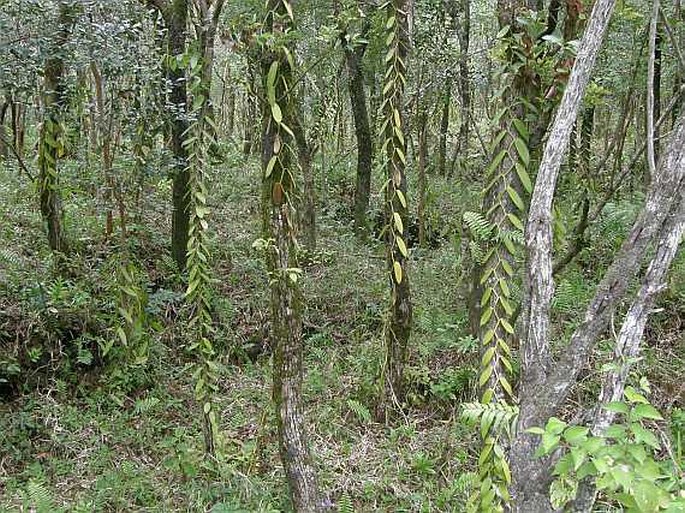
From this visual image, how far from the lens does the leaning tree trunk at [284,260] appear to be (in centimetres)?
297

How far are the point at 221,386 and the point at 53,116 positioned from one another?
2372 millimetres

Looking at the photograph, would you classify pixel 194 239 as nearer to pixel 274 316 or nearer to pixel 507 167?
pixel 274 316

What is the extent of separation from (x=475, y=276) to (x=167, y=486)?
7.27ft

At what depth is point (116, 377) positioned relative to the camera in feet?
15.2

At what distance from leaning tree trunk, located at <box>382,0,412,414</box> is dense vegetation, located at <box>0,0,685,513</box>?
0.06 ft

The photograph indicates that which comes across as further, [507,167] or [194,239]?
[194,239]

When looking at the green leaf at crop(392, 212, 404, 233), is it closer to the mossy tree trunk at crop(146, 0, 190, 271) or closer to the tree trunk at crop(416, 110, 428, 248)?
the mossy tree trunk at crop(146, 0, 190, 271)

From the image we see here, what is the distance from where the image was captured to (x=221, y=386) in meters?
4.82

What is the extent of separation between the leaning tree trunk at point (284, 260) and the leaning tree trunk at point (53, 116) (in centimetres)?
232

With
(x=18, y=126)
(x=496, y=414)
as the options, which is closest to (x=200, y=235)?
(x=496, y=414)

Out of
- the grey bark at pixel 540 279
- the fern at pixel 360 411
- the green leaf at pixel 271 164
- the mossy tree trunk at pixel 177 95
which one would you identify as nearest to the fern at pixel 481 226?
the grey bark at pixel 540 279

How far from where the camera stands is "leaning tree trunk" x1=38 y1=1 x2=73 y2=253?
15.0ft

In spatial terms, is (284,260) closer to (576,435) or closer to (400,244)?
(400,244)

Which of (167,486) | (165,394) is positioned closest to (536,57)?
(167,486)
